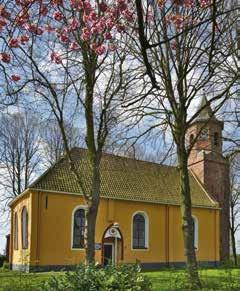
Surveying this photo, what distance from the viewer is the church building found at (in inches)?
1266

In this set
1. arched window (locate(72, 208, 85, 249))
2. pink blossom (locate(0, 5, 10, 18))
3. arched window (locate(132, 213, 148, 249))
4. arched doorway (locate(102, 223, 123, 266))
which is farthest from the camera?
arched window (locate(132, 213, 148, 249))

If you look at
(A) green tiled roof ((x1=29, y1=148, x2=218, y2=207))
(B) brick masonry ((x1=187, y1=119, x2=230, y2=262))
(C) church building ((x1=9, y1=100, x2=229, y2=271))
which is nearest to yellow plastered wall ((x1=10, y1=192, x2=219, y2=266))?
(C) church building ((x1=9, y1=100, x2=229, y2=271))

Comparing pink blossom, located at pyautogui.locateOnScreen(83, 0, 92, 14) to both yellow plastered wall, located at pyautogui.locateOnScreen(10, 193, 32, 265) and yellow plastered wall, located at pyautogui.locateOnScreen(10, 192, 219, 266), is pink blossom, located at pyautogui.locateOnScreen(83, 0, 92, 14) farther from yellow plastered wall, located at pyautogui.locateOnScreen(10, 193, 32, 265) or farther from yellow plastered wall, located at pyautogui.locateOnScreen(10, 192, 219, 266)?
yellow plastered wall, located at pyautogui.locateOnScreen(10, 193, 32, 265)

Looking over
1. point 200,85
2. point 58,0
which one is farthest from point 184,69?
point 58,0

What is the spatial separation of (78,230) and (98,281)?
2700 cm

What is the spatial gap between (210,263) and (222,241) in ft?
12.2

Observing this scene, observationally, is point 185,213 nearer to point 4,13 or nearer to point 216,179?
point 4,13

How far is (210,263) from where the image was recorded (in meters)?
40.3

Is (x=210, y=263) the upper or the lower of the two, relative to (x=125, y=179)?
lower

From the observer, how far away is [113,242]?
1385 inches

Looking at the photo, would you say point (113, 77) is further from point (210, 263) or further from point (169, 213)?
point (210, 263)

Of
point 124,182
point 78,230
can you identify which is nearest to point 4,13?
point 78,230

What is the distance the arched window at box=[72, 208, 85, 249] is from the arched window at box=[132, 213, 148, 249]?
4.45 m

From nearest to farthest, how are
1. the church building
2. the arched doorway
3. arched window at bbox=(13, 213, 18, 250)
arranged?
the church building → the arched doorway → arched window at bbox=(13, 213, 18, 250)
